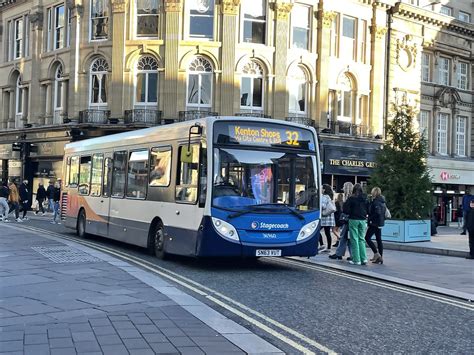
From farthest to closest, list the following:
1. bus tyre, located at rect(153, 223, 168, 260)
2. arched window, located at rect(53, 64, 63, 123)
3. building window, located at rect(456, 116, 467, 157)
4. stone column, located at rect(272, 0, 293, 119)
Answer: building window, located at rect(456, 116, 467, 157)
arched window, located at rect(53, 64, 63, 123)
stone column, located at rect(272, 0, 293, 119)
bus tyre, located at rect(153, 223, 168, 260)

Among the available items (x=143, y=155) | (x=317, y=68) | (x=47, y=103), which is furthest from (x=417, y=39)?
(x=143, y=155)

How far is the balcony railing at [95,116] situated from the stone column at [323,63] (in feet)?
36.8

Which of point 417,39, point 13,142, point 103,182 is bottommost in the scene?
point 103,182

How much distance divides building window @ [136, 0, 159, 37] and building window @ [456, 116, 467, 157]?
2223cm

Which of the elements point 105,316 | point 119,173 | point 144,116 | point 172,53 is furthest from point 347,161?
point 105,316

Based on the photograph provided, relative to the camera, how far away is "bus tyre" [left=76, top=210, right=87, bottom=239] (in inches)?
728

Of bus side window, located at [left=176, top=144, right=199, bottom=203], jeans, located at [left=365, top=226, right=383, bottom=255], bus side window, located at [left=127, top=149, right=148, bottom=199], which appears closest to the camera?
bus side window, located at [left=176, top=144, right=199, bottom=203]

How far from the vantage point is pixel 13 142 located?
38.1 metres

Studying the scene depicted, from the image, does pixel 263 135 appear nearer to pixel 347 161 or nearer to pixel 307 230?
pixel 307 230

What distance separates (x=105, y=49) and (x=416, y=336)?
28.1 m

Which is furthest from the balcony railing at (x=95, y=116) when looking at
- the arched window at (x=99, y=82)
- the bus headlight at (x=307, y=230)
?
the bus headlight at (x=307, y=230)

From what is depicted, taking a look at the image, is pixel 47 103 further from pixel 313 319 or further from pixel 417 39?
pixel 313 319

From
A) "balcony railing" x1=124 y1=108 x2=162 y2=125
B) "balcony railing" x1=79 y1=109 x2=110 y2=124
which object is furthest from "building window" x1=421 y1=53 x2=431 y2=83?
"balcony railing" x1=79 y1=109 x2=110 y2=124

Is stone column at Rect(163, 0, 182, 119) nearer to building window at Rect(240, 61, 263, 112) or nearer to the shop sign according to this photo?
building window at Rect(240, 61, 263, 112)
